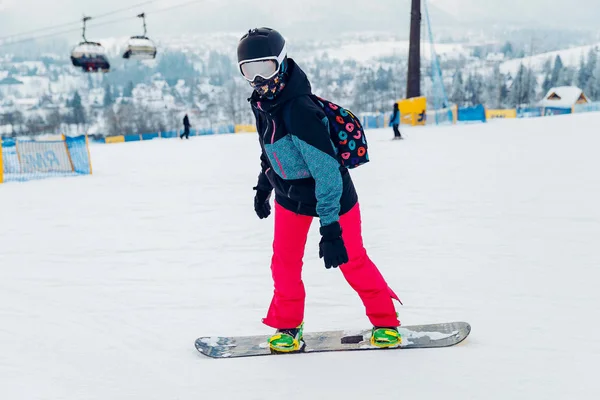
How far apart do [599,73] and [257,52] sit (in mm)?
104850

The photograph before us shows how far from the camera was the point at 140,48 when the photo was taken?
23047 mm

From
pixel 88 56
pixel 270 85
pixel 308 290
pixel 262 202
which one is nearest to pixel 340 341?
pixel 262 202

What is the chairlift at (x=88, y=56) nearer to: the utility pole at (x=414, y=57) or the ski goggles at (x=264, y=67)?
the utility pole at (x=414, y=57)

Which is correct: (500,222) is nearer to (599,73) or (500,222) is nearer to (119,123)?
(119,123)

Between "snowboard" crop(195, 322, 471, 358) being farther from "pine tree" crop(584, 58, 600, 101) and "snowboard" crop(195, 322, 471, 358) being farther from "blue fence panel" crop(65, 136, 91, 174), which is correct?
"pine tree" crop(584, 58, 600, 101)

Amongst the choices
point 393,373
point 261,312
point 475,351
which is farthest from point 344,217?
point 261,312

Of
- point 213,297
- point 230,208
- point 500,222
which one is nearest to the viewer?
point 213,297

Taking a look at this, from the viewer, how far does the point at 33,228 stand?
6.21 m

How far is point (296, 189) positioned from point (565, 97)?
90.2 meters

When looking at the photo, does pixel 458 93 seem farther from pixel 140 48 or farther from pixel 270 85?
pixel 270 85

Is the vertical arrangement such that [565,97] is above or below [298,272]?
below

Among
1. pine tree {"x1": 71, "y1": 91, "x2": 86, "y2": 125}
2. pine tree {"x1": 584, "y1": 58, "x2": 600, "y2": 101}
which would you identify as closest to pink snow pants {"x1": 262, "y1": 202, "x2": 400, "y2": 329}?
pine tree {"x1": 584, "y1": 58, "x2": 600, "y2": 101}

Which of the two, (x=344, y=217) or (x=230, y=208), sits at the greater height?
(x=344, y=217)

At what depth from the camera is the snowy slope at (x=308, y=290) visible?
2332 millimetres
